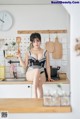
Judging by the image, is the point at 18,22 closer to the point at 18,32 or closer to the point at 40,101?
the point at 18,32

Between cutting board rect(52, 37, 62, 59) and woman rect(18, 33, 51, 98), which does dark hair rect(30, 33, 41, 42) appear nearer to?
woman rect(18, 33, 51, 98)

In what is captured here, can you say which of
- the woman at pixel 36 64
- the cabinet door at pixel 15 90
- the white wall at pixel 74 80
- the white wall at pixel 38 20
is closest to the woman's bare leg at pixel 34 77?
the woman at pixel 36 64

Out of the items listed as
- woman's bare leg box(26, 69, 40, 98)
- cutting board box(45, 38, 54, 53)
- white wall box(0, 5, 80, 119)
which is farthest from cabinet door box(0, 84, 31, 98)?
white wall box(0, 5, 80, 119)

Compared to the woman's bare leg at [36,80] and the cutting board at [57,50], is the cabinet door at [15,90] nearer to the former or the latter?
the woman's bare leg at [36,80]

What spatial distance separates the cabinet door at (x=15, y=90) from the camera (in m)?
2.99

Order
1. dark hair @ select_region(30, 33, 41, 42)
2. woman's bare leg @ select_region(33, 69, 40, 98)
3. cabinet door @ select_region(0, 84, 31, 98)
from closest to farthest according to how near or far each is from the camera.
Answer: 1. woman's bare leg @ select_region(33, 69, 40, 98)
2. cabinet door @ select_region(0, 84, 31, 98)
3. dark hair @ select_region(30, 33, 41, 42)

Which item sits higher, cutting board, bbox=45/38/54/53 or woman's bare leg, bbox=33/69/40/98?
cutting board, bbox=45/38/54/53

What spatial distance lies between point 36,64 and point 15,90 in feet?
1.44

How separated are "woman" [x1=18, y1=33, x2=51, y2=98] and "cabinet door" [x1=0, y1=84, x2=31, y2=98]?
14cm

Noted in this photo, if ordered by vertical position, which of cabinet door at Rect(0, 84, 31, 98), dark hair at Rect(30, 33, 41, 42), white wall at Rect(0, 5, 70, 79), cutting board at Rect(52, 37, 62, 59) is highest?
white wall at Rect(0, 5, 70, 79)

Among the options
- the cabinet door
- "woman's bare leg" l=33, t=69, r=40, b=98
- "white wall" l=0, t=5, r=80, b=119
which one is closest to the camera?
"white wall" l=0, t=5, r=80, b=119

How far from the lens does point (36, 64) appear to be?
2.97m

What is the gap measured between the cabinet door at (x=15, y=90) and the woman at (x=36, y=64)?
0.14 meters

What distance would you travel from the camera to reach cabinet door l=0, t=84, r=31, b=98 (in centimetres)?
299
